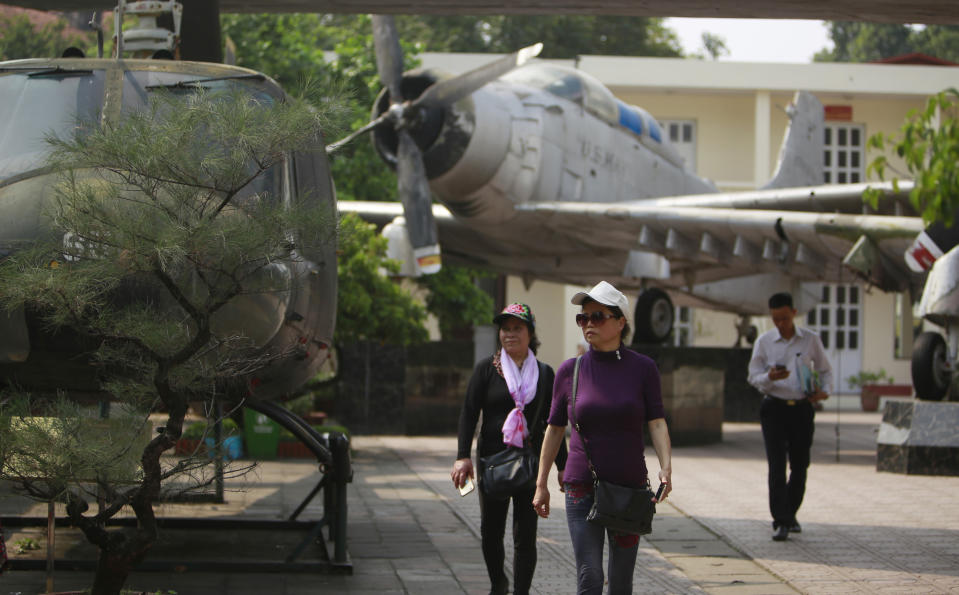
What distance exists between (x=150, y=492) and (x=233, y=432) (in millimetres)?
600

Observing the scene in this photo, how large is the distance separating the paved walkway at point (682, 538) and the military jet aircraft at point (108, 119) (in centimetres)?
85

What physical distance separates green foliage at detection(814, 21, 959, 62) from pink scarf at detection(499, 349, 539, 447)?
7424 centimetres

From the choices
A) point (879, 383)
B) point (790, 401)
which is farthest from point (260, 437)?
point (879, 383)

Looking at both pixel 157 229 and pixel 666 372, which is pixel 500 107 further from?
pixel 157 229

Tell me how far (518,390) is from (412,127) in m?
11.8

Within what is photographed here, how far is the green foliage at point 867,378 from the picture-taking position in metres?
33.5

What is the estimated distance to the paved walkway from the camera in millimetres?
6793

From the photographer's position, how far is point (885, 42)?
3184 inches

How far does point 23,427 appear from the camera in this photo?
4.88m

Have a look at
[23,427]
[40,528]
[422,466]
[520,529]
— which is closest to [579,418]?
[520,529]

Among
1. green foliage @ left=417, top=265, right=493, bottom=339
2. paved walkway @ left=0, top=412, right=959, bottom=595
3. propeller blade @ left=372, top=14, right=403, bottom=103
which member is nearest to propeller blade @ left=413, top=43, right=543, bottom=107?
propeller blade @ left=372, top=14, right=403, bottom=103

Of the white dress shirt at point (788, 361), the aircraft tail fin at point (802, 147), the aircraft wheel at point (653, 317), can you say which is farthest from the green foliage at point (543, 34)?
the white dress shirt at point (788, 361)

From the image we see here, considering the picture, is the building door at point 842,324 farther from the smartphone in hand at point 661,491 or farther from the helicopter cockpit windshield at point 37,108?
the smartphone in hand at point 661,491

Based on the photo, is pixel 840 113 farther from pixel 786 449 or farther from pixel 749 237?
pixel 786 449
